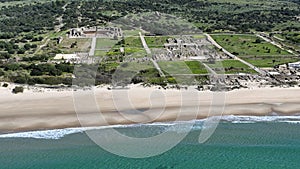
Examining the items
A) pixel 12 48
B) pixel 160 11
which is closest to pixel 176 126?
pixel 12 48

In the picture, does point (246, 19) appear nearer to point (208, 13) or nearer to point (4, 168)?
point (208, 13)

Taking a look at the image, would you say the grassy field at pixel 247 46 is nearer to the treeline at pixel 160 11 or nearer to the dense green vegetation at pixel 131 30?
the dense green vegetation at pixel 131 30

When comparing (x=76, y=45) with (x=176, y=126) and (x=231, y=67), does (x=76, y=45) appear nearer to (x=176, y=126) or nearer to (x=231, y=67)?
(x=231, y=67)

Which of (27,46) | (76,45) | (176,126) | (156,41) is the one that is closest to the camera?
(176,126)

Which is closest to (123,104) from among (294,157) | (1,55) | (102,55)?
(294,157)

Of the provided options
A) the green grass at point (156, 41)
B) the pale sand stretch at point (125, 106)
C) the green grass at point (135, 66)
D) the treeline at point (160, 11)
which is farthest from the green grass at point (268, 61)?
the treeline at point (160, 11)

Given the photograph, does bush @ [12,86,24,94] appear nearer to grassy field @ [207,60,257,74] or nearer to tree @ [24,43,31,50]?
tree @ [24,43,31,50]
